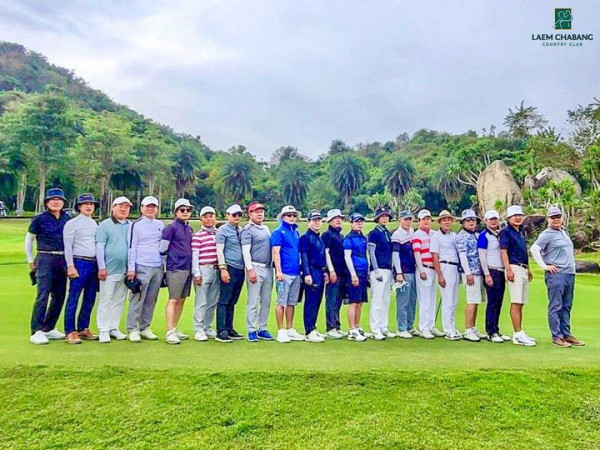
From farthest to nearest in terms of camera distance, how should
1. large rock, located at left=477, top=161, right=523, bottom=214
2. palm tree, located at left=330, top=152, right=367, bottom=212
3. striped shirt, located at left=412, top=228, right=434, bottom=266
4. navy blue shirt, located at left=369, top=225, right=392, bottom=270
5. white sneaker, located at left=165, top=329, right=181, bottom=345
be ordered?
palm tree, located at left=330, top=152, right=367, bottom=212 → large rock, located at left=477, top=161, right=523, bottom=214 → striped shirt, located at left=412, top=228, right=434, bottom=266 → navy blue shirt, located at left=369, top=225, right=392, bottom=270 → white sneaker, located at left=165, top=329, right=181, bottom=345

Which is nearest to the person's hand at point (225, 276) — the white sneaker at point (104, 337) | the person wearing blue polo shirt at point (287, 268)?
the person wearing blue polo shirt at point (287, 268)

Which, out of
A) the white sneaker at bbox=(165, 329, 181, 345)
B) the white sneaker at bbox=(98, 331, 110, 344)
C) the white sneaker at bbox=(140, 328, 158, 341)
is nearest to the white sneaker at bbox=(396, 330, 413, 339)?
the white sneaker at bbox=(165, 329, 181, 345)

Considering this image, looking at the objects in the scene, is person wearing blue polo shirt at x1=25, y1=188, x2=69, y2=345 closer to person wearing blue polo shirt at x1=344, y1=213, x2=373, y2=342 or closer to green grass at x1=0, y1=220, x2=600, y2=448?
green grass at x1=0, y1=220, x2=600, y2=448

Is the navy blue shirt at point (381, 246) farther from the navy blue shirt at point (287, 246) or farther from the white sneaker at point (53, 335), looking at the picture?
the white sneaker at point (53, 335)

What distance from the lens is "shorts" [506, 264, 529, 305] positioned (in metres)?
6.30

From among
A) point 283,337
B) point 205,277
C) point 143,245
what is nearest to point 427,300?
point 283,337

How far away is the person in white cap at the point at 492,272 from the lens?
640 cm

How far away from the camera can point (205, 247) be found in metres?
6.18

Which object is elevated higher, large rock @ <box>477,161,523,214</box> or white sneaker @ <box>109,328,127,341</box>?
large rock @ <box>477,161,523,214</box>

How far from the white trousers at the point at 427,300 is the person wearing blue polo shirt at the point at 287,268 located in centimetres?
177

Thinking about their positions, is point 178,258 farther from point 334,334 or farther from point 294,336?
point 334,334

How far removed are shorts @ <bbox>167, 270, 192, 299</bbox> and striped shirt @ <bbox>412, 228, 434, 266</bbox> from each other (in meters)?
3.11

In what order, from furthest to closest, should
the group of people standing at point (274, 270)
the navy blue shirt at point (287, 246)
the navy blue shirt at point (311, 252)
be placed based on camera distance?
the navy blue shirt at point (311, 252) → the navy blue shirt at point (287, 246) → the group of people standing at point (274, 270)

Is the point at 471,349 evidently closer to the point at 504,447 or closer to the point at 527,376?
the point at 527,376
